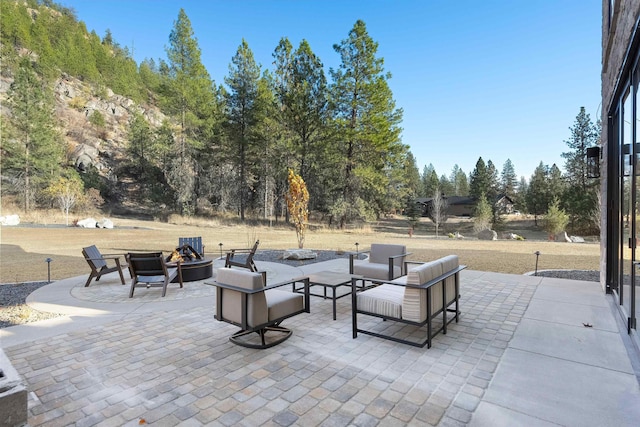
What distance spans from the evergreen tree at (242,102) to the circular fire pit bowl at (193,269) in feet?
62.5

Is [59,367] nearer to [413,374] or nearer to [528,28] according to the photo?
[413,374]

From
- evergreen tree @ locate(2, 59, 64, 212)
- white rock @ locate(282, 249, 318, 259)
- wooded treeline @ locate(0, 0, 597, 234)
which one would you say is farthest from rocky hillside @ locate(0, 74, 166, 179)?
white rock @ locate(282, 249, 318, 259)

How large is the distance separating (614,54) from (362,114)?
1737 cm

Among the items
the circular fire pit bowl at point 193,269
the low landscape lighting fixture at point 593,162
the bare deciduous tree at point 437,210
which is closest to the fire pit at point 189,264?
the circular fire pit bowl at point 193,269

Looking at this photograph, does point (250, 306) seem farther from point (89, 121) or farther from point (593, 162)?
point (89, 121)

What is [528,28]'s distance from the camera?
992 centimetres

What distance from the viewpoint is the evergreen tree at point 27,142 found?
842 inches

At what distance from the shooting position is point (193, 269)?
5.99 m

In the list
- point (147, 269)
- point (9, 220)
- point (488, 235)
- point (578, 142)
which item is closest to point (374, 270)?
point (147, 269)

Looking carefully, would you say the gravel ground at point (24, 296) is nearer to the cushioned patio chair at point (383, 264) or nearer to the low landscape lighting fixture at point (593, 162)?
the low landscape lighting fixture at point (593, 162)

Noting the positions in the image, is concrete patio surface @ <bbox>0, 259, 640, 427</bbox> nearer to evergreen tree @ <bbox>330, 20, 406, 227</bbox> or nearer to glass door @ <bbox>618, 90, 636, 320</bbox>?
glass door @ <bbox>618, 90, 636, 320</bbox>

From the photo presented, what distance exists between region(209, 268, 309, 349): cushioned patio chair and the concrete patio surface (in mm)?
193

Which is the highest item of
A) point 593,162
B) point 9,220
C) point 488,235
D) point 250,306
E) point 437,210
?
point 593,162

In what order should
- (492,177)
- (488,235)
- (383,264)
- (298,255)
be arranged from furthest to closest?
(492,177) < (488,235) < (298,255) < (383,264)
